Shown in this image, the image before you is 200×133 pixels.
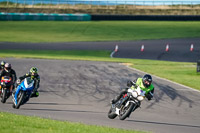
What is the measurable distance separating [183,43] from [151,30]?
12.0m

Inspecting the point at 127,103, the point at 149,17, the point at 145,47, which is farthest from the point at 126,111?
the point at 149,17

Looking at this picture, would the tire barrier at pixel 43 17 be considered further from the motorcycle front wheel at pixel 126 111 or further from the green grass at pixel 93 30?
the motorcycle front wheel at pixel 126 111

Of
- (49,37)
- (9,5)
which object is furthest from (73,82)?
(9,5)

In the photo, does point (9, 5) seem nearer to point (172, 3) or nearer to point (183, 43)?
point (172, 3)

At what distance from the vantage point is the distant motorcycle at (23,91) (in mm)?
15578

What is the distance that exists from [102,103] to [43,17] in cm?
5442

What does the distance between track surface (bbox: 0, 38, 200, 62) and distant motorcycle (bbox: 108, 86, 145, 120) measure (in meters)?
28.6

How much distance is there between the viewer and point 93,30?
213ft

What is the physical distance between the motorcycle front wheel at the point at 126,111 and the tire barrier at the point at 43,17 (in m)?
55.1

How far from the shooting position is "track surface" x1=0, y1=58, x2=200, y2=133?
1405 centimetres

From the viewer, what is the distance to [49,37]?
197 feet

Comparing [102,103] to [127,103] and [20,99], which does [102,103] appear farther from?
[127,103]

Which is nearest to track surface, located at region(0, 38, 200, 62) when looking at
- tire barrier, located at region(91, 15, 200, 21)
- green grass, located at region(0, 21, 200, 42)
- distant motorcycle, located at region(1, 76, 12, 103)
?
green grass, located at region(0, 21, 200, 42)

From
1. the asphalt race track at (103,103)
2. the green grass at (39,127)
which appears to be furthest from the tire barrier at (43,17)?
the green grass at (39,127)
